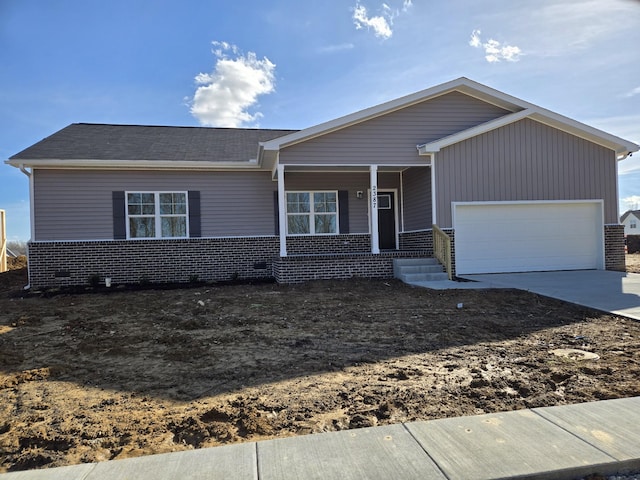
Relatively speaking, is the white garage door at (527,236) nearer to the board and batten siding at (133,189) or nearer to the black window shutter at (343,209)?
the black window shutter at (343,209)

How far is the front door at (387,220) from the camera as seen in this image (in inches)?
553

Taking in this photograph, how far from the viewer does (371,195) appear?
11781 millimetres

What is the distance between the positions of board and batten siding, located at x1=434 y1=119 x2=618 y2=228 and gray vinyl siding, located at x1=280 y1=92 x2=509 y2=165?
0.84 metres

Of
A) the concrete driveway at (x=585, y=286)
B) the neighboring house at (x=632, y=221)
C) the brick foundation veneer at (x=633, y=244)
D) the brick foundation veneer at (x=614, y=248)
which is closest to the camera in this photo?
the concrete driveway at (x=585, y=286)

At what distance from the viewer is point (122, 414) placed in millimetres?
3355

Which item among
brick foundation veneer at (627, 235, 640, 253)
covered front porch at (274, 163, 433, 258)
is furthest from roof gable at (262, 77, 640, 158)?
brick foundation veneer at (627, 235, 640, 253)

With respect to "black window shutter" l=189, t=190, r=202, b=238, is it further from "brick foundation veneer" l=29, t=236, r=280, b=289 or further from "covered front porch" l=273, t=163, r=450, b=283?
"covered front porch" l=273, t=163, r=450, b=283

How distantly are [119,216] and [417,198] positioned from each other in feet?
29.0

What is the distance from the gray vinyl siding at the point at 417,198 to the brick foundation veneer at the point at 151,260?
4346 mm

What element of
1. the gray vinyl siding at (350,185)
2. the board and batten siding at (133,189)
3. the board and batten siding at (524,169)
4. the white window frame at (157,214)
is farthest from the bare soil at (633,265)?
the white window frame at (157,214)

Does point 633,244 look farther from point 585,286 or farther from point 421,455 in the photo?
point 421,455

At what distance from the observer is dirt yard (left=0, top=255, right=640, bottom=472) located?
10.3ft

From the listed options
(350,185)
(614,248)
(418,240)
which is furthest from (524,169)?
(350,185)

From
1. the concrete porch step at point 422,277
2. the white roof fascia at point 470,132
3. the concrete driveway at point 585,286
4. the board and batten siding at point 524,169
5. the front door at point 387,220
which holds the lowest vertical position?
the concrete driveway at point 585,286
